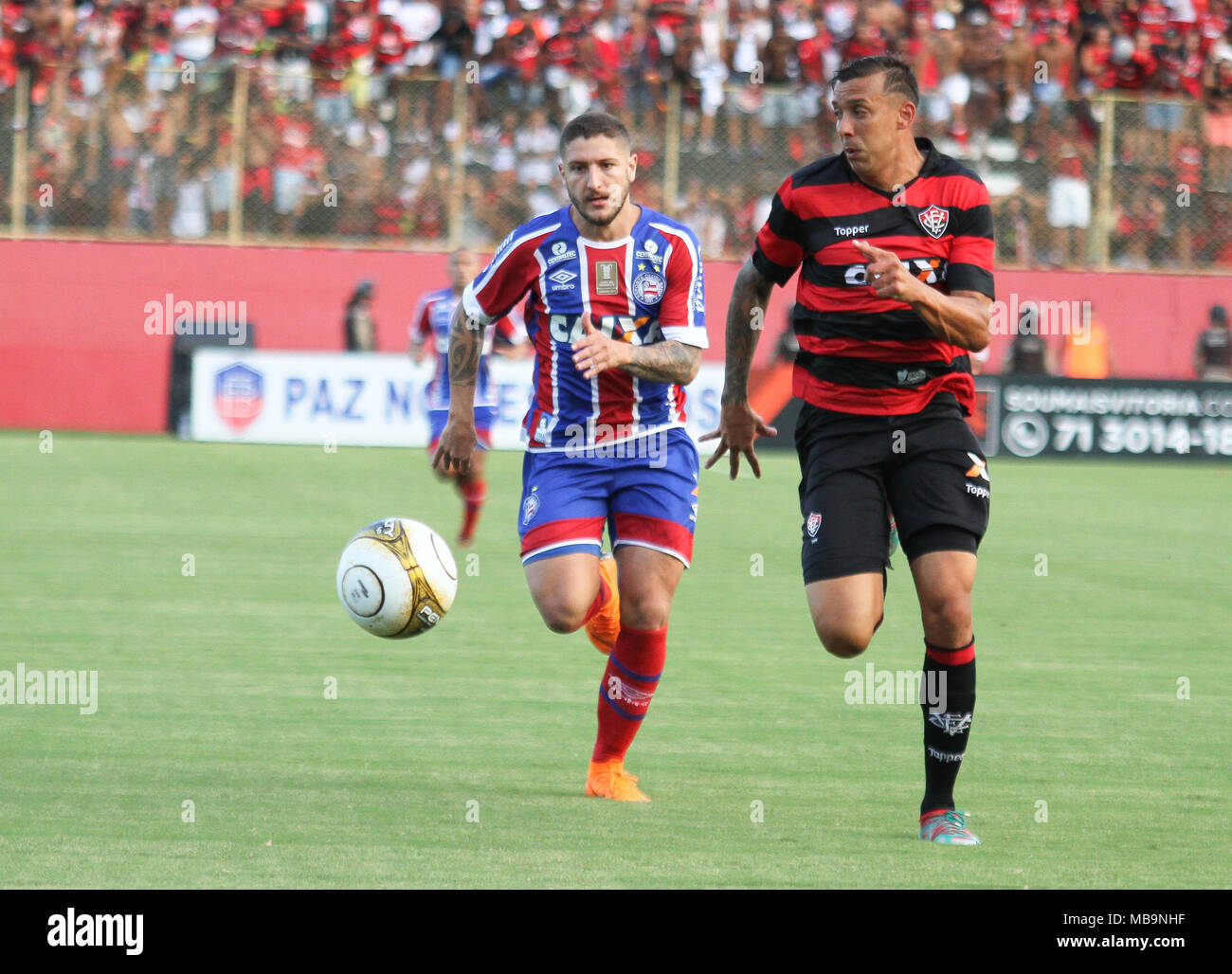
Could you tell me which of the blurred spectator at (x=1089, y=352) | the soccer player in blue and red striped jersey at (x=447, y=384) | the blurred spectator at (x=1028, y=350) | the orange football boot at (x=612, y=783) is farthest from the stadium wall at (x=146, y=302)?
the orange football boot at (x=612, y=783)

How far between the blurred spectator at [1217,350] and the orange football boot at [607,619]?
1815cm

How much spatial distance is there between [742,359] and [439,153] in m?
17.6

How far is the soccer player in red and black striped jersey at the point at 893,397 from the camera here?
553 cm

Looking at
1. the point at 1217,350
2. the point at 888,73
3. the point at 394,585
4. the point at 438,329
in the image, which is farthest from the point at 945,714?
the point at 1217,350

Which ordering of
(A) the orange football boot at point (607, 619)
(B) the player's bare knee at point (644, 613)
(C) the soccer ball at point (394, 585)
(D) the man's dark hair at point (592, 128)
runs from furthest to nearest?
(A) the orange football boot at point (607, 619) → (C) the soccer ball at point (394, 585) → (B) the player's bare knee at point (644, 613) → (D) the man's dark hair at point (592, 128)

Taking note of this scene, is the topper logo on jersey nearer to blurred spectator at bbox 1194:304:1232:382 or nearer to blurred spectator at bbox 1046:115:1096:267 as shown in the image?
blurred spectator at bbox 1046:115:1096:267

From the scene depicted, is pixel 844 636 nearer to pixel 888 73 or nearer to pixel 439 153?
pixel 888 73

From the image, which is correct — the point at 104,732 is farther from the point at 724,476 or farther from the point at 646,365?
the point at 724,476

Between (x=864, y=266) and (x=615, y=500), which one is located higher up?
(x=864, y=266)

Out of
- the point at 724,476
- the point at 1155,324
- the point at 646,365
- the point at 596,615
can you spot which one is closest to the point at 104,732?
the point at 596,615

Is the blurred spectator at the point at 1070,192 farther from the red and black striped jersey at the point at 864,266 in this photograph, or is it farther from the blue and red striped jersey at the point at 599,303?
the red and black striped jersey at the point at 864,266

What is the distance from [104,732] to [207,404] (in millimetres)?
15350

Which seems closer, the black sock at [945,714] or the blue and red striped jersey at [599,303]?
the black sock at [945,714]

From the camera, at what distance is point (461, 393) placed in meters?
6.48
